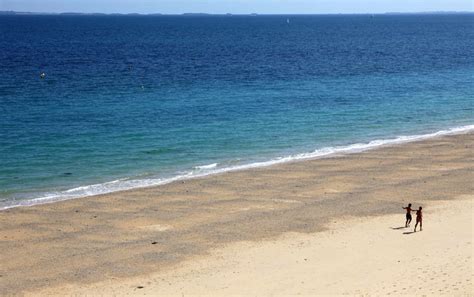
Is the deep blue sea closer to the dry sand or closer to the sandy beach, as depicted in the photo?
the sandy beach

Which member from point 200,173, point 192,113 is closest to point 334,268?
point 200,173

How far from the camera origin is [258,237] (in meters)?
26.0

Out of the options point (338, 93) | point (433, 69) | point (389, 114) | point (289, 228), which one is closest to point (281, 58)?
point (433, 69)

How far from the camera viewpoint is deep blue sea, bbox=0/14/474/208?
122 ft

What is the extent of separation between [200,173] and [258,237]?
10.7 meters

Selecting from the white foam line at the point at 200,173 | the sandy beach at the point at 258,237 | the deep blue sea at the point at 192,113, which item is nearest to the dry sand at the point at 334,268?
the sandy beach at the point at 258,237

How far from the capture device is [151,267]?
76.2 feet

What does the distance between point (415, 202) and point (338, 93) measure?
33.8 meters

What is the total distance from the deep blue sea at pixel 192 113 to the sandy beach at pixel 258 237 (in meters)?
3.52

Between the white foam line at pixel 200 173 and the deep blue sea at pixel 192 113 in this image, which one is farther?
the deep blue sea at pixel 192 113

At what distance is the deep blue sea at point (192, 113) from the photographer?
37062 mm

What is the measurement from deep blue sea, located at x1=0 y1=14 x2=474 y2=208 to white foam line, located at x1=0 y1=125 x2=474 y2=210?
0.09 m

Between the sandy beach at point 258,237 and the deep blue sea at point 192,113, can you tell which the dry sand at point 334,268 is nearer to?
the sandy beach at point 258,237

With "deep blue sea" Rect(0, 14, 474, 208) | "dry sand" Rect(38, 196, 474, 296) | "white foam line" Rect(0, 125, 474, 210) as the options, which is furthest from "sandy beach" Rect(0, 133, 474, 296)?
"deep blue sea" Rect(0, 14, 474, 208)
